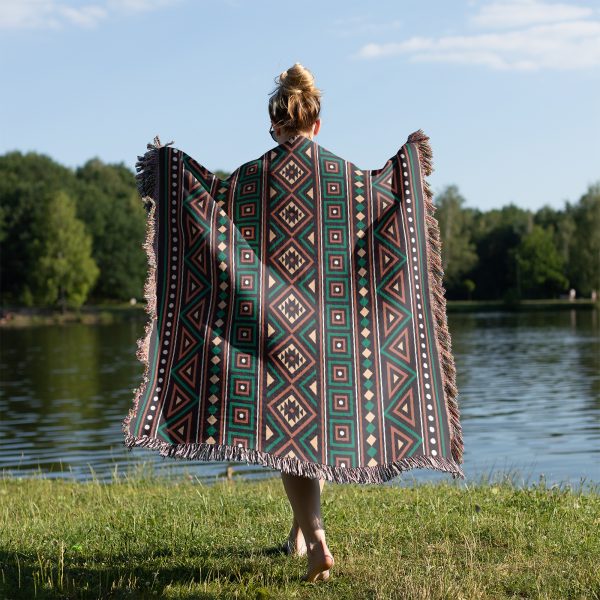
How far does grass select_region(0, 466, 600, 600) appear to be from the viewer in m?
4.49

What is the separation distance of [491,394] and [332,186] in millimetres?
19293

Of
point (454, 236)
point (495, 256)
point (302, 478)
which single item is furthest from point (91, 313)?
point (302, 478)

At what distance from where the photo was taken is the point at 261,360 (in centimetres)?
468

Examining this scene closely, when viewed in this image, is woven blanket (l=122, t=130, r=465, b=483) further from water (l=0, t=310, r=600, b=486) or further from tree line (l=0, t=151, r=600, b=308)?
tree line (l=0, t=151, r=600, b=308)

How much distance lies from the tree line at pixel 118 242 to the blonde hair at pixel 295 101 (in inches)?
2609

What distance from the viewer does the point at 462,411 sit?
806 inches

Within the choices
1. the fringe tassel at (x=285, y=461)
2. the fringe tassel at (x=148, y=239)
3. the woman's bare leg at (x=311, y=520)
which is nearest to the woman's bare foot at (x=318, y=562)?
the woman's bare leg at (x=311, y=520)

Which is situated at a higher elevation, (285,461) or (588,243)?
(588,243)

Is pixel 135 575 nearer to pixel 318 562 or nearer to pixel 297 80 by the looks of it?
pixel 318 562

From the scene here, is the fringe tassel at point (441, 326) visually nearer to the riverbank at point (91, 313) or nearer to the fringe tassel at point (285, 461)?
the fringe tassel at point (285, 461)

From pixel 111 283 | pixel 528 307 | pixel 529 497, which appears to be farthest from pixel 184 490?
pixel 528 307

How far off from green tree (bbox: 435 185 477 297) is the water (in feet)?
150

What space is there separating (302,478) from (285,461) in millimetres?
154

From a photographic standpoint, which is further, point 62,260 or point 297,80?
point 62,260
